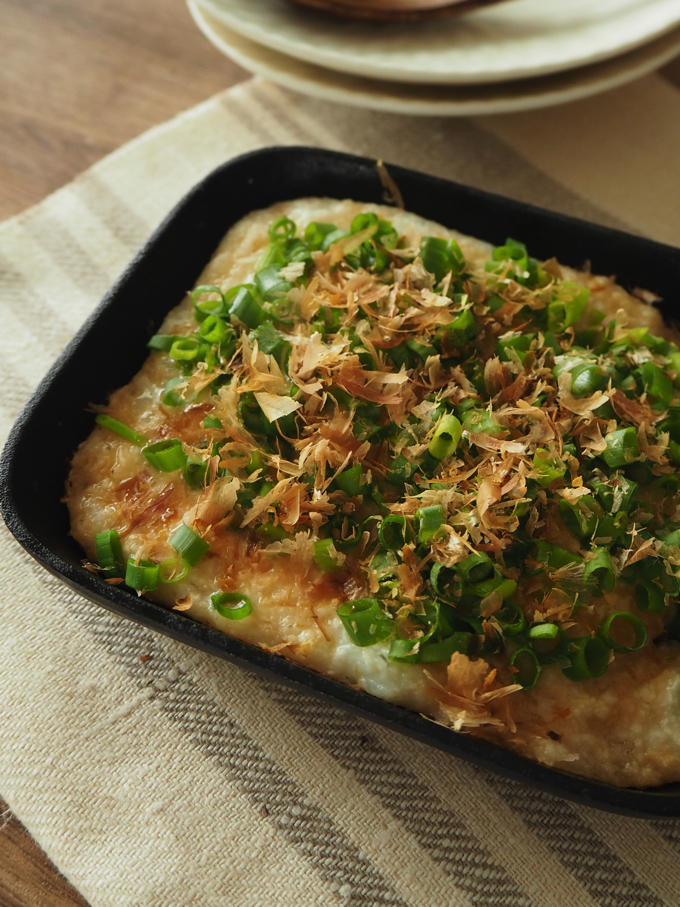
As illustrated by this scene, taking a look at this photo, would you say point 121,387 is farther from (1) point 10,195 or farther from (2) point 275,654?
(1) point 10,195

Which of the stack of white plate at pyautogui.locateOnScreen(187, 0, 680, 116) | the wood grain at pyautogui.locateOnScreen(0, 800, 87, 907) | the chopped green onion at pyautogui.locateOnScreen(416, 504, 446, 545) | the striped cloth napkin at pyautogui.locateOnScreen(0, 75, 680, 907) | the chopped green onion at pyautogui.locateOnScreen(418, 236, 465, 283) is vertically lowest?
the wood grain at pyautogui.locateOnScreen(0, 800, 87, 907)

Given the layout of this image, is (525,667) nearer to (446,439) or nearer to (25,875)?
(446,439)

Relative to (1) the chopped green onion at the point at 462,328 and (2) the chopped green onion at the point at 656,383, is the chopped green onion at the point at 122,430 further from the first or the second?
(2) the chopped green onion at the point at 656,383

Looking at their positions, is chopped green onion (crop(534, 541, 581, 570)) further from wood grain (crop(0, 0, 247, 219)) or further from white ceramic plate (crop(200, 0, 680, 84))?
wood grain (crop(0, 0, 247, 219))

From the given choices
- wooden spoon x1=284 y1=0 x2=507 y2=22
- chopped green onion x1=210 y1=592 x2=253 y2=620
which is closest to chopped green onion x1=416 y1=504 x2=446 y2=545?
chopped green onion x1=210 y1=592 x2=253 y2=620

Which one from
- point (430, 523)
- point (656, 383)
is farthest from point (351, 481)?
point (656, 383)

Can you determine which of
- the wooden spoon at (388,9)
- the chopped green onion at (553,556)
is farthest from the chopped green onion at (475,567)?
the wooden spoon at (388,9)

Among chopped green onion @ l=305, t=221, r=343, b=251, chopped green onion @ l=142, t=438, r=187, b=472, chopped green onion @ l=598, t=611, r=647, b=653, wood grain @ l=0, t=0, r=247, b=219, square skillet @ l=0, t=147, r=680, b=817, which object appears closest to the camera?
square skillet @ l=0, t=147, r=680, b=817
